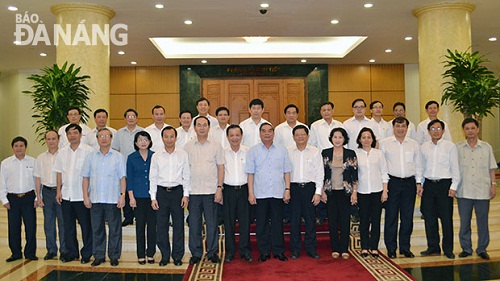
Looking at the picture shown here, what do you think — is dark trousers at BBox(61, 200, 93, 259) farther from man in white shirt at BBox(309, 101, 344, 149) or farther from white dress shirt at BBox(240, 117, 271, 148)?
man in white shirt at BBox(309, 101, 344, 149)

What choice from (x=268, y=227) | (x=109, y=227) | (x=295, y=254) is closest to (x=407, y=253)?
(x=295, y=254)

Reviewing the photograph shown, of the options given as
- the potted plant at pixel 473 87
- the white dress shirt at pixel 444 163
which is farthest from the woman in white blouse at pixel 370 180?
the potted plant at pixel 473 87

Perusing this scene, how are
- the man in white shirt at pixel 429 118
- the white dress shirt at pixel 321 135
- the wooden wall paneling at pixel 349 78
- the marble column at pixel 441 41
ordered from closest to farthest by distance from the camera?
the white dress shirt at pixel 321 135 → the man in white shirt at pixel 429 118 → the marble column at pixel 441 41 → the wooden wall paneling at pixel 349 78

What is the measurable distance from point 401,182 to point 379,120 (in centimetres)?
145

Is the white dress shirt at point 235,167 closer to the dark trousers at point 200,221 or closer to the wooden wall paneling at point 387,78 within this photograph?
the dark trousers at point 200,221

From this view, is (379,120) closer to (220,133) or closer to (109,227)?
(220,133)

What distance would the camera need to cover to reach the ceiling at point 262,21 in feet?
25.5

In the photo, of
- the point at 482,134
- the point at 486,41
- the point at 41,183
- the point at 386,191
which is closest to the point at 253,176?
the point at 386,191

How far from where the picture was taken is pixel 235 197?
541 cm

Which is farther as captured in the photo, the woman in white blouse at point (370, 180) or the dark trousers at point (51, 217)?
the dark trousers at point (51, 217)

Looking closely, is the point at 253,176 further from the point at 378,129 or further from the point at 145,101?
the point at 145,101

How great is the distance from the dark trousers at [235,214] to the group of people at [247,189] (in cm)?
1

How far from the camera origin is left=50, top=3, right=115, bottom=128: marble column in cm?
754

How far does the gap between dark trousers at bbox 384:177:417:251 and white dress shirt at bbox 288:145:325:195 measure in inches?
36.9
